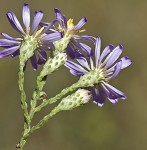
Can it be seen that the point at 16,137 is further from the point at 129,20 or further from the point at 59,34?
the point at 59,34

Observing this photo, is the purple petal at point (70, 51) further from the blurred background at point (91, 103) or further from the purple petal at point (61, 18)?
the blurred background at point (91, 103)

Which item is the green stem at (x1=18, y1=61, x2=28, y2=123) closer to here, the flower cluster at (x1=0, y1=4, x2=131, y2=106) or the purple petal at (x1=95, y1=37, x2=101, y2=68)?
the flower cluster at (x1=0, y1=4, x2=131, y2=106)

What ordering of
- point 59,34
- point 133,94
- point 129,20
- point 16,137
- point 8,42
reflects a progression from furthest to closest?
point 129,20 → point 133,94 → point 16,137 → point 8,42 → point 59,34

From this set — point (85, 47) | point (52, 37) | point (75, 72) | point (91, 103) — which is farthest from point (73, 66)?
point (91, 103)

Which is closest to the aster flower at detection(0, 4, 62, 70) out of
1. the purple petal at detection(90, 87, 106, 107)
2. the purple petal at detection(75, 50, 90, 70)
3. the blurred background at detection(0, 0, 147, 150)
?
the purple petal at detection(75, 50, 90, 70)

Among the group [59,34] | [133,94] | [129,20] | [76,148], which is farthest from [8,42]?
[129,20]

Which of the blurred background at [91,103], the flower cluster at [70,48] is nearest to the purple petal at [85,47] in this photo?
the flower cluster at [70,48]
